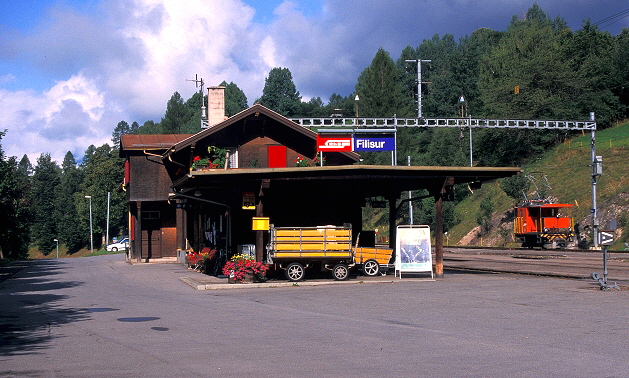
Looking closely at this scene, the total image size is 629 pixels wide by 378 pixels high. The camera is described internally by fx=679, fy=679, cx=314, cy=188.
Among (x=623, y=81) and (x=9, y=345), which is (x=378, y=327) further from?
(x=623, y=81)

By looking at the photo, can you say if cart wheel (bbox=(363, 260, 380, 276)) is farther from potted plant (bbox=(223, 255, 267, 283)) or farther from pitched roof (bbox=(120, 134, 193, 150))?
pitched roof (bbox=(120, 134, 193, 150))

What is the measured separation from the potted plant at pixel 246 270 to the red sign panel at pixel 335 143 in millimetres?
4728

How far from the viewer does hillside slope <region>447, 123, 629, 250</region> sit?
163 ft

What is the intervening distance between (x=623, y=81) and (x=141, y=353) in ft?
256

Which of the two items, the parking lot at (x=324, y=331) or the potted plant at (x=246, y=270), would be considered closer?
the parking lot at (x=324, y=331)

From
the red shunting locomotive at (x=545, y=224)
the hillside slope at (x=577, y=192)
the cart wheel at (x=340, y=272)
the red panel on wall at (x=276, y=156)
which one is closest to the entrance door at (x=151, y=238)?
the red panel on wall at (x=276, y=156)

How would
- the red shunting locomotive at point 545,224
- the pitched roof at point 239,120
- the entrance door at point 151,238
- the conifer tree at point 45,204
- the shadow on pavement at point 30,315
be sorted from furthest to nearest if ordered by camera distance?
the conifer tree at point 45,204 < the red shunting locomotive at point 545,224 < the entrance door at point 151,238 < the pitched roof at point 239,120 < the shadow on pavement at point 30,315

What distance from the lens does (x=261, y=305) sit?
648 inches

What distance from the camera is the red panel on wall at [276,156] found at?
30906 millimetres

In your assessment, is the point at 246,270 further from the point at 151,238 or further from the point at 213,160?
the point at 151,238

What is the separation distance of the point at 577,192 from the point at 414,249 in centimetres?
3852

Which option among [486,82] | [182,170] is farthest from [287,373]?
[486,82]

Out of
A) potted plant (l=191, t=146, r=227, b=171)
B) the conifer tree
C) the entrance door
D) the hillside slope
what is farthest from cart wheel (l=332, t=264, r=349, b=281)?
the conifer tree

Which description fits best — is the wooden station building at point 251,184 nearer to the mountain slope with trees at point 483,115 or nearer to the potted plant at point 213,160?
the potted plant at point 213,160
